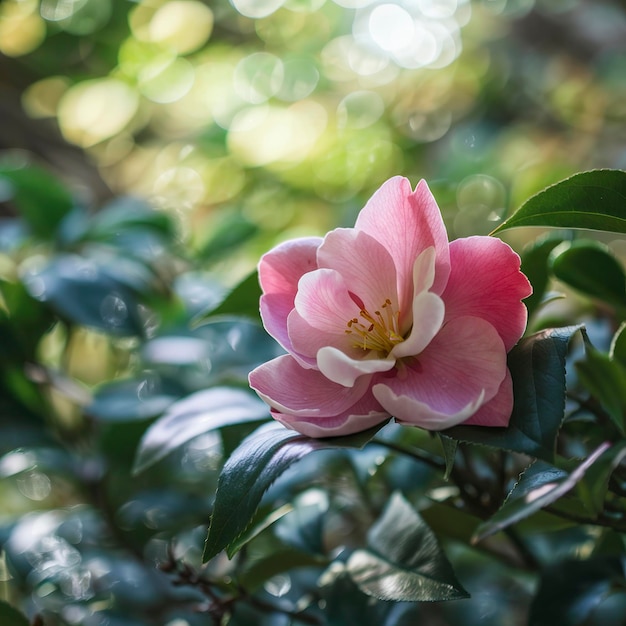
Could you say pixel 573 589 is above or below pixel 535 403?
below

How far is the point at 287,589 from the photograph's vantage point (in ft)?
2.31

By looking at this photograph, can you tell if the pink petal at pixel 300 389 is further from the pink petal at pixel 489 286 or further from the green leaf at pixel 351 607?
the green leaf at pixel 351 607

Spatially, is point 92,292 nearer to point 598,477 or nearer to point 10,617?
point 10,617

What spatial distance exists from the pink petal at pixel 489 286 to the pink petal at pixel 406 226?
0.01 metres

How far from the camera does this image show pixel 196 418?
54 centimetres

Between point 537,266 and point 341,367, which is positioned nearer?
point 341,367

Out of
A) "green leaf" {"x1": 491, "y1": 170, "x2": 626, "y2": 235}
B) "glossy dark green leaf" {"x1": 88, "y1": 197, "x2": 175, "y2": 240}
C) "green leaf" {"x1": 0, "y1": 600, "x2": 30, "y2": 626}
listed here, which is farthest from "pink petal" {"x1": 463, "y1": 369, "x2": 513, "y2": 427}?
"glossy dark green leaf" {"x1": 88, "y1": 197, "x2": 175, "y2": 240}

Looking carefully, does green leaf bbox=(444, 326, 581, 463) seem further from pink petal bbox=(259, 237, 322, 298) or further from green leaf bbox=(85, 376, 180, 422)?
green leaf bbox=(85, 376, 180, 422)

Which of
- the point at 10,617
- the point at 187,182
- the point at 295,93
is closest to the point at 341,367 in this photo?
the point at 10,617

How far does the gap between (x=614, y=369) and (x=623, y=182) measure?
0.41 feet

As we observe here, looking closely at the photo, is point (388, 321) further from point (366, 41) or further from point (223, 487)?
→ point (366, 41)

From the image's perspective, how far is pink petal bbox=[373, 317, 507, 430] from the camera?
1.21ft

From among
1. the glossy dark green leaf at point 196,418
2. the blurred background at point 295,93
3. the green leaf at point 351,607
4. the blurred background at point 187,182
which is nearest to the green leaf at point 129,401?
the blurred background at point 187,182

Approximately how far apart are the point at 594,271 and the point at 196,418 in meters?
0.33
